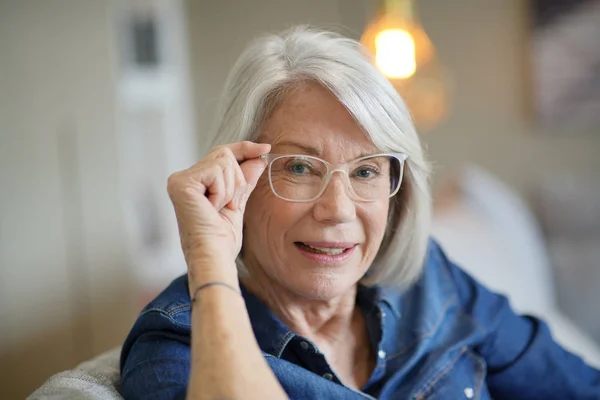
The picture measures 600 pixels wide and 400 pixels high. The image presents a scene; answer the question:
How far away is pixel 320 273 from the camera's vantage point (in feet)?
3.90

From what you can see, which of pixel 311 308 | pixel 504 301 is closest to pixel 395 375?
pixel 311 308

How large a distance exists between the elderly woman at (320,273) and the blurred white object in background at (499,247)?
0.82 m

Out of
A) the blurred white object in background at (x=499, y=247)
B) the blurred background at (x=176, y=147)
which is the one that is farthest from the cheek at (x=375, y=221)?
the blurred white object in background at (x=499, y=247)

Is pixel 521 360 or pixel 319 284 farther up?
pixel 319 284

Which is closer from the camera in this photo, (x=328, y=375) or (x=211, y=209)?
(x=211, y=209)

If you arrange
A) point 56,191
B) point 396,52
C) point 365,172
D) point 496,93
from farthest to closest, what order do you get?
point 496,93
point 396,52
point 56,191
point 365,172

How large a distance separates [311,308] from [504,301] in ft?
1.66

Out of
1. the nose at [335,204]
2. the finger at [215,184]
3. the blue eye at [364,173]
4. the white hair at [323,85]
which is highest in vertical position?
the white hair at [323,85]

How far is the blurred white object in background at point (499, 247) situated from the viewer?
2.31 m

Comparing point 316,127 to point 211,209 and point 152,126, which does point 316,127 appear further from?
point 152,126

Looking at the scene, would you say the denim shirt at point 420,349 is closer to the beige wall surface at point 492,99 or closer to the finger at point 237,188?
the finger at point 237,188

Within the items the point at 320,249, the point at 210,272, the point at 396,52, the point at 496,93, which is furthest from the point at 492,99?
the point at 210,272

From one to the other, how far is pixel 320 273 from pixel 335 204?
14 centimetres

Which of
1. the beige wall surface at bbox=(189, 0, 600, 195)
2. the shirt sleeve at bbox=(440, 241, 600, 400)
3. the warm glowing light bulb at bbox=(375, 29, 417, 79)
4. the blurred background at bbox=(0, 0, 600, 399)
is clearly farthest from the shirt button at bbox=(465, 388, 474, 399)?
the beige wall surface at bbox=(189, 0, 600, 195)
